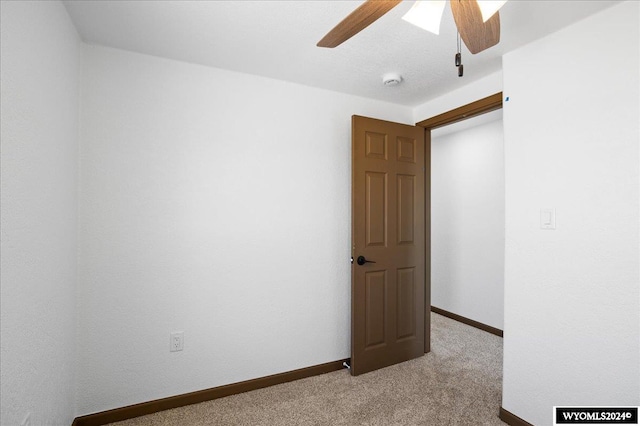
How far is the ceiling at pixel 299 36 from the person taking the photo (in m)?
1.59

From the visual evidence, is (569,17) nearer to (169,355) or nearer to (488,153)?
(488,153)

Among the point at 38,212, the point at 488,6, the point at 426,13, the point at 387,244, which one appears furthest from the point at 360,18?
the point at 387,244

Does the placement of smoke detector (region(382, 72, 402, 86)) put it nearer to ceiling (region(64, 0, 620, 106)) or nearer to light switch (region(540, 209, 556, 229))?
ceiling (region(64, 0, 620, 106))

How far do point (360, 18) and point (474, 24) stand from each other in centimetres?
42

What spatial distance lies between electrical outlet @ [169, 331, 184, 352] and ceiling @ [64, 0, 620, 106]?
1.93 metres

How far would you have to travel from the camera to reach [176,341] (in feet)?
6.98

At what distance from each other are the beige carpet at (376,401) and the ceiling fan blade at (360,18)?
7.09 ft

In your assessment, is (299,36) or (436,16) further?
(299,36)

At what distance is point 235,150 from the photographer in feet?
7.63

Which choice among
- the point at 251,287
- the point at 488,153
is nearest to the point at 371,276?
the point at 251,287

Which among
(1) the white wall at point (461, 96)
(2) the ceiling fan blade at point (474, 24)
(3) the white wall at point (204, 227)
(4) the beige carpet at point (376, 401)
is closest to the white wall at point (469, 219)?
(1) the white wall at point (461, 96)

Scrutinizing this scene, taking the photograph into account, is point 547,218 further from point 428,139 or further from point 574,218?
point 428,139

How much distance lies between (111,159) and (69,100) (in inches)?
15.4

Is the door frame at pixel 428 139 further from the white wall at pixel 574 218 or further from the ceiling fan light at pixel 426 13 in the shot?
the ceiling fan light at pixel 426 13
